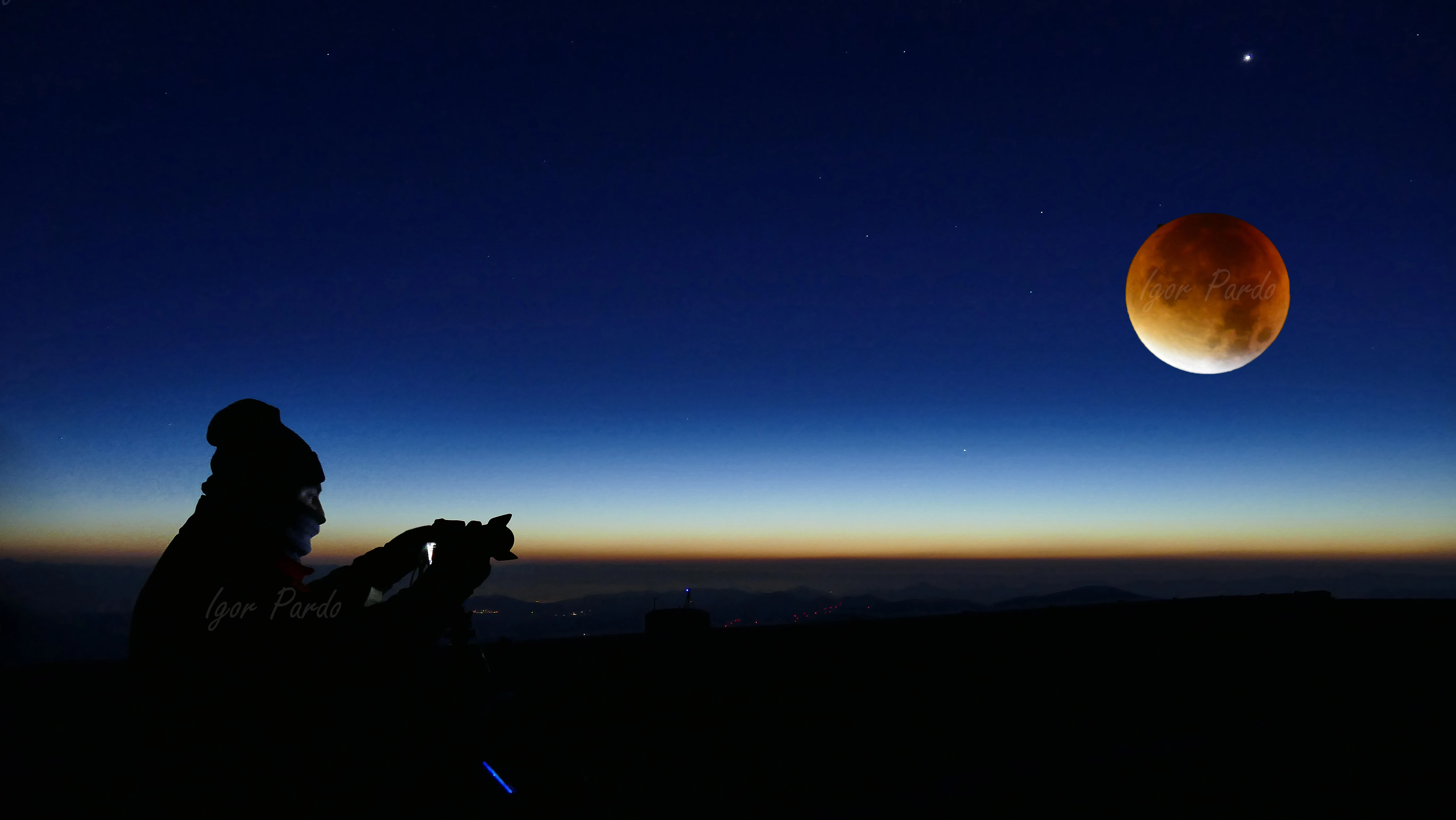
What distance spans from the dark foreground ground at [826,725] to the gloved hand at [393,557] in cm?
55

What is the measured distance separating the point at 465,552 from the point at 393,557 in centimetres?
52

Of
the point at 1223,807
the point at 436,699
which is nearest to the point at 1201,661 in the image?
the point at 1223,807

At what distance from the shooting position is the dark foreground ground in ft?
7.63

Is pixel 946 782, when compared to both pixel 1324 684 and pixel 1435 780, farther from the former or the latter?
pixel 1324 684

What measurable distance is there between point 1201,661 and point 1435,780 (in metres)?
2.82

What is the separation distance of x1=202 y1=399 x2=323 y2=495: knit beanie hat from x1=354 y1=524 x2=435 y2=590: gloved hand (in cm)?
63

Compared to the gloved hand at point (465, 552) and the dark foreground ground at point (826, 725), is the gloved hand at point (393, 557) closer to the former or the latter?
the gloved hand at point (465, 552)

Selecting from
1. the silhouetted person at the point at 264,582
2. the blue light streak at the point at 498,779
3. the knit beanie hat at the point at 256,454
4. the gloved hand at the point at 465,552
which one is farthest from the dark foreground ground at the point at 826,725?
the knit beanie hat at the point at 256,454

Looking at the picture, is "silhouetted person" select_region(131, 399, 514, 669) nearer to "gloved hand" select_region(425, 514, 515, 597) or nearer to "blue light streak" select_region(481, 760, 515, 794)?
"gloved hand" select_region(425, 514, 515, 597)

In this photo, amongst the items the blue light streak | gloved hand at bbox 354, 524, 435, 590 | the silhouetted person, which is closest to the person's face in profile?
the silhouetted person

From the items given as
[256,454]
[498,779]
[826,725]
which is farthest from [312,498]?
[826,725]

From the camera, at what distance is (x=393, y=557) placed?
3281 mm

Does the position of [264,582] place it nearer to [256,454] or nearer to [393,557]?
[256,454]

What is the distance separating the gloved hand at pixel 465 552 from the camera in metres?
2.88
